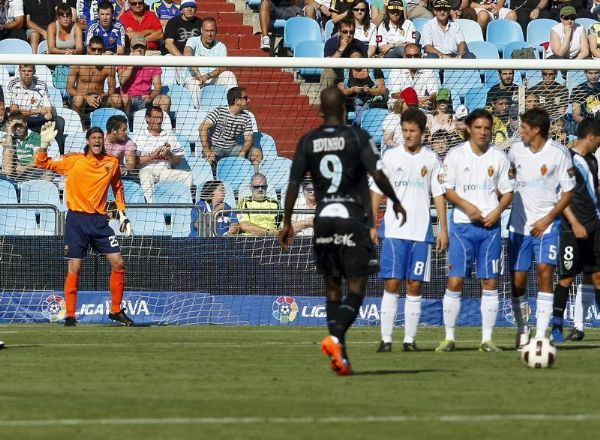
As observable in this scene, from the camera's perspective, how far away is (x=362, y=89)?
19109 mm

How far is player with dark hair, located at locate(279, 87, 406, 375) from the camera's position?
10539 mm

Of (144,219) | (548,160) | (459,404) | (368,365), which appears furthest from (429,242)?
(144,219)

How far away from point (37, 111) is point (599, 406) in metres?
12.7

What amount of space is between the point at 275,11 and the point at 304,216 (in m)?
6.96

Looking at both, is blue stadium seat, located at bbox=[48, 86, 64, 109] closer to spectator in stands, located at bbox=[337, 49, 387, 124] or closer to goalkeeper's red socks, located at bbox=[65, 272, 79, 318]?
goalkeeper's red socks, located at bbox=[65, 272, 79, 318]

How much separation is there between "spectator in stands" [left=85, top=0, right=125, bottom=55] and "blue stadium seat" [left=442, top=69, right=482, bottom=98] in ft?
19.0

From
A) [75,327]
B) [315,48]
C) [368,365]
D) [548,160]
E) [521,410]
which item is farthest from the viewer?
[315,48]

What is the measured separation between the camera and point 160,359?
1209cm

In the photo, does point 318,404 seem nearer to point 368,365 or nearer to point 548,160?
point 368,365

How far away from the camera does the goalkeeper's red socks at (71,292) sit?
1708cm

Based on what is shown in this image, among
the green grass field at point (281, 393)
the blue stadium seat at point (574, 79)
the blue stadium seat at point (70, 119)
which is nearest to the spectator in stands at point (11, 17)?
the blue stadium seat at point (70, 119)

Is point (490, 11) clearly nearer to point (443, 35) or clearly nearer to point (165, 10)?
point (443, 35)

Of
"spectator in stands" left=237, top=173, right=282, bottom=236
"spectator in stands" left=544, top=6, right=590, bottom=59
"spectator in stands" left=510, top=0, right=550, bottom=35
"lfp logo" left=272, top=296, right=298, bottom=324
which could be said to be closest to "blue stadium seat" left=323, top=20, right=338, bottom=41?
"spectator in stands" left=544, top=6, right=590, bottom=59

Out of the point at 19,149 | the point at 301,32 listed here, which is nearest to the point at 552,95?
the point at 301,32
